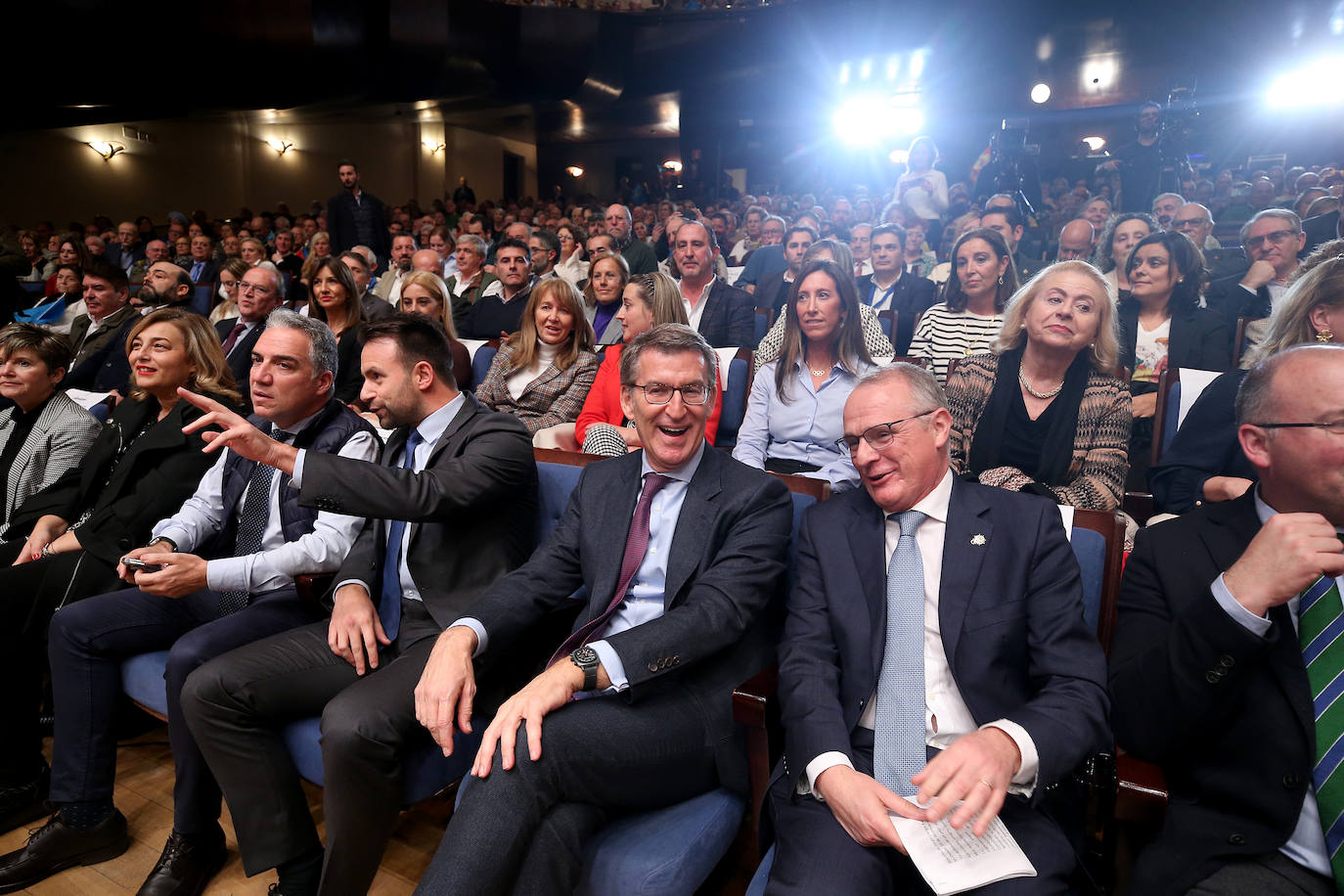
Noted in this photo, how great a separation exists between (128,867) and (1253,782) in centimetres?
210

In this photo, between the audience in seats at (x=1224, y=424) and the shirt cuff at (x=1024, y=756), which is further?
the audience in seats at (x=1224, y=424)

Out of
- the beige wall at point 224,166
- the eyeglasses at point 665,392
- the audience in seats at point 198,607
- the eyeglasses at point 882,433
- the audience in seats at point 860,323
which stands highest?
the beige wall at point 224,166

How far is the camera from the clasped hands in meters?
0.99

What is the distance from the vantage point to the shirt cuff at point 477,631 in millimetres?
1372

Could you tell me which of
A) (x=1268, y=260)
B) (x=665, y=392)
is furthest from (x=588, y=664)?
(x=1268, y=260)

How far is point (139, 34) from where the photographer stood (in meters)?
8.92

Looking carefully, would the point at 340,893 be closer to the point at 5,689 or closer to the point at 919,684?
the point at 919,684

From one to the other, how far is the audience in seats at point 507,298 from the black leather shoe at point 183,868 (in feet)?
9.06

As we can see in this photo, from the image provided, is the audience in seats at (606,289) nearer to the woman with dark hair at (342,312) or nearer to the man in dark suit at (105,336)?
the woman with dark hair at (342,312)

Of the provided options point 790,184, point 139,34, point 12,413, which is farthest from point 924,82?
point 12,413

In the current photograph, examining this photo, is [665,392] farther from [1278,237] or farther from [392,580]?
[1278,237]

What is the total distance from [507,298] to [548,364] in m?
1.25

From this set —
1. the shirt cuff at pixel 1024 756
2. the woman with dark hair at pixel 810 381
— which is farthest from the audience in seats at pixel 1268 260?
the shirt cuff at pixel 1024 756

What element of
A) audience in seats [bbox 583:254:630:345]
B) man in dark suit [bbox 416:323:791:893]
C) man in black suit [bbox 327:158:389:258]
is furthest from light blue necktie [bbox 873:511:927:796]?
man in black suit [bbox 327:158:389:258]
